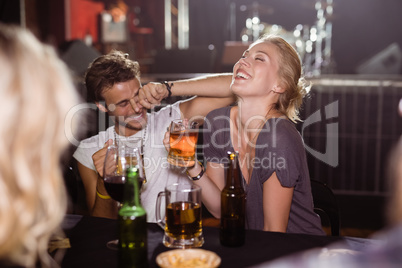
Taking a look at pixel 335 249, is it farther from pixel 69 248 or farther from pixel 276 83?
pixel 276 83

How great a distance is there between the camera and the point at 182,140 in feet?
4.83

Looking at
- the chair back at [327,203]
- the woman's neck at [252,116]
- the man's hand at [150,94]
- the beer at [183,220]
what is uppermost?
the man's hand at [150,94]

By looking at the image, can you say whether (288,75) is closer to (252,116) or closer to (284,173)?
(252,116)

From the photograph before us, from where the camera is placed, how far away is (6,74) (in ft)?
2.05

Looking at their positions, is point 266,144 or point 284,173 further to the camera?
point 266,144

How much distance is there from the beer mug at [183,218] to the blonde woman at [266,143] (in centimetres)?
48

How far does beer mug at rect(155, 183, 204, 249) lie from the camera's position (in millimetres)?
1203

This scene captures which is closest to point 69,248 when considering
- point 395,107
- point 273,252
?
point 273,252

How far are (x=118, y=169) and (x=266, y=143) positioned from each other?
72 cm

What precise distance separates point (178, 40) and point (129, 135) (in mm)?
8200

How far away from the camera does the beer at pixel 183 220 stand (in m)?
1.21

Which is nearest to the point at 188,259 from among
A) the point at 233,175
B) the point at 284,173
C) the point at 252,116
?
the point at 233,175

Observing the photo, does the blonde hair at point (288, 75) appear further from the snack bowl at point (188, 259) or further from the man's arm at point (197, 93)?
the snack bowl at point (188, 259)

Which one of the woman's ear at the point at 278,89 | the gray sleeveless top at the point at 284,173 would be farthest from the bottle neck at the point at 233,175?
the woman's ear at the point at 278,89
